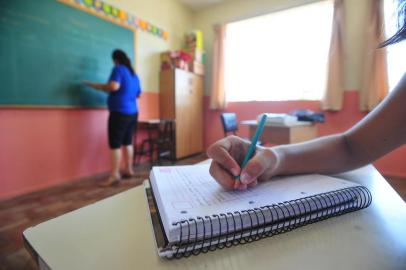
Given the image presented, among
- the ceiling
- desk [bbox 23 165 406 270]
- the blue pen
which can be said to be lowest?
desk [bbox 23 165 406 270]

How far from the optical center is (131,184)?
2254 millimetres

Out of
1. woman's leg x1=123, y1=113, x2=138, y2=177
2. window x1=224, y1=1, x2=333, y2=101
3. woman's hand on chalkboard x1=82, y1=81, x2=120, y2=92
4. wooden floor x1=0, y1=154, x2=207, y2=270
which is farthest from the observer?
window x1=224, y1=1, x2=333, y2=101

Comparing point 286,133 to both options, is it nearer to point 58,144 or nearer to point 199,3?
point 58,144

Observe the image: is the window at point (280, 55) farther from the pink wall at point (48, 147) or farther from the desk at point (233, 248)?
the desk at point (233, 248)

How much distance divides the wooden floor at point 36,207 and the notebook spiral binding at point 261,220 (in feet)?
3.99

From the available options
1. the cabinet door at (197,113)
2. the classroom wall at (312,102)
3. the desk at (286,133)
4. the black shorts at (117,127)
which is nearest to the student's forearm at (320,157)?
the desk at (286,133)

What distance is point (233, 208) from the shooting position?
32 cm

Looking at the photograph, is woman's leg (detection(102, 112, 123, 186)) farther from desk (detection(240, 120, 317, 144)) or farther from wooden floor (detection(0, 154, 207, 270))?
desk (detection(240, 120, 317, 144))

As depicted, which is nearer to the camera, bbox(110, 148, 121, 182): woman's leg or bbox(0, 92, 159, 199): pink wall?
bbox(0, 92, 159, 199): pink wall

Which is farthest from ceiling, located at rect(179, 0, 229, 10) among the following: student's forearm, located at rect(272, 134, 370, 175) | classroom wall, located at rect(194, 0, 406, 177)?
student's forearm, located at rect(272, 134, 370, 175)

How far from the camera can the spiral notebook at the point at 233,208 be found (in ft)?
0.90

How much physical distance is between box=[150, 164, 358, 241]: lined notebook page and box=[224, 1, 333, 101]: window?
9.75ft

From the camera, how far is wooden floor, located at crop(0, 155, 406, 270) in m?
1.14

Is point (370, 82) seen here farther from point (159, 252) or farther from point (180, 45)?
point (159, 252)
